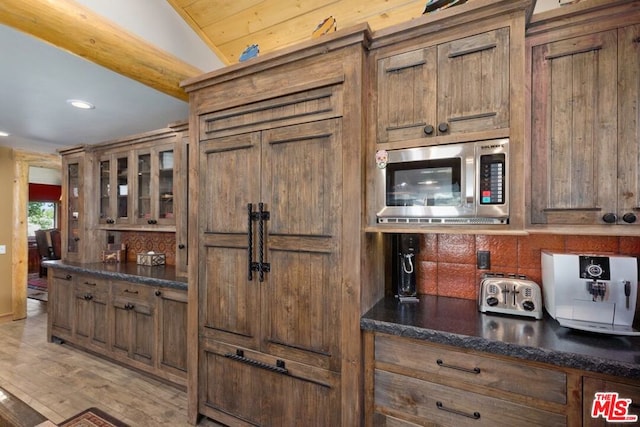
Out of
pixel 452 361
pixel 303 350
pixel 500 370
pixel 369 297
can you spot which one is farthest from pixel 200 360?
pixel 500 370

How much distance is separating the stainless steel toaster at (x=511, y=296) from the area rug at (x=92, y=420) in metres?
2.59

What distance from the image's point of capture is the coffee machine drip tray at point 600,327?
53.1 inches

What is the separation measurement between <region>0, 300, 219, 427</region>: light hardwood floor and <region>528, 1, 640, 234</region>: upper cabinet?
8.63 feet

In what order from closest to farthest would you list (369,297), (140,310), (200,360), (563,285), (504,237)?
1. (563,285)
2. (369,297)
3. (504,237)
4. (200,360)
5. (140,310)

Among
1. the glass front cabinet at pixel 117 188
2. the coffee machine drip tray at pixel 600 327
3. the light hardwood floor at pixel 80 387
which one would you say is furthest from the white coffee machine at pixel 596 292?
the glass front cabinet at pixel 117 188

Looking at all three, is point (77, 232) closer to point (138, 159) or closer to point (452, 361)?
point (138, 159)

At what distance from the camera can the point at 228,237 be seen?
2039mm

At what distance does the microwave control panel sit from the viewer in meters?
1.44

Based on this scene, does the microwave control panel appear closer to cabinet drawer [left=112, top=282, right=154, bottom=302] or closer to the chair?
cabinet drawer [left=112, top=282, right=154, bottom=302]

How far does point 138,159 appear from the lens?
336cm

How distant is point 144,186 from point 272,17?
222 cm

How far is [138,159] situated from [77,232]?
1348 mm

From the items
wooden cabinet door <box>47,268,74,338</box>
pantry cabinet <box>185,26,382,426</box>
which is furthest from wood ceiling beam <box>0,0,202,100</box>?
wooden cabinet door <box>47,268,74,338</box>

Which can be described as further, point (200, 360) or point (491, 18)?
point (200, 360)
